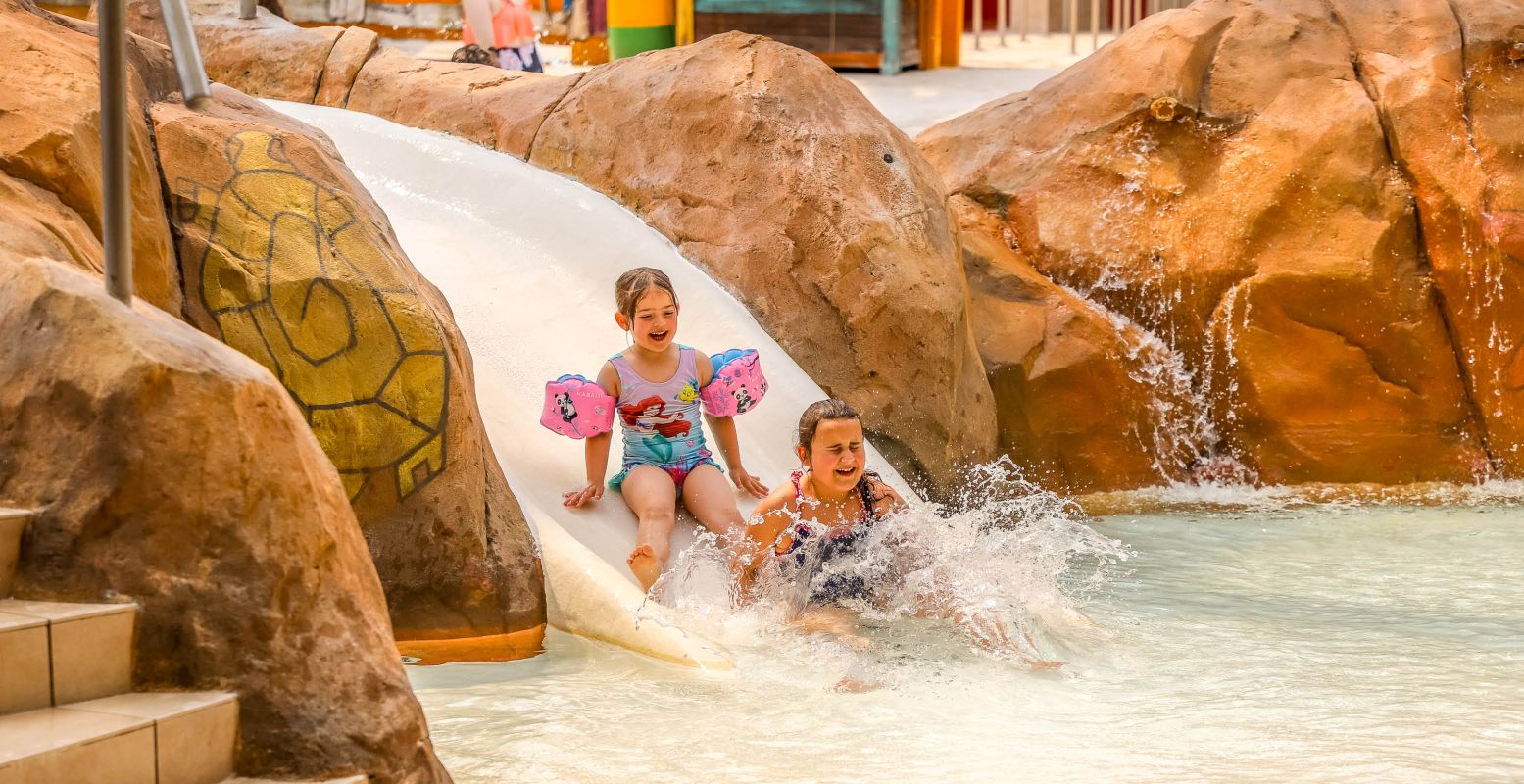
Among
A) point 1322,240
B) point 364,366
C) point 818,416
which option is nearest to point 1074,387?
point 1322,240

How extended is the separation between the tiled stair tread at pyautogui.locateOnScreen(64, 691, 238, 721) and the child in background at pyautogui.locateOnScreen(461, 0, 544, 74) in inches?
283

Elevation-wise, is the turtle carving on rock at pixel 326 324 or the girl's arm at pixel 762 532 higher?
the turtle carving on rock at pixel 326 324

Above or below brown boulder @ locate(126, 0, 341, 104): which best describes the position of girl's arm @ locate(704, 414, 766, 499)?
below

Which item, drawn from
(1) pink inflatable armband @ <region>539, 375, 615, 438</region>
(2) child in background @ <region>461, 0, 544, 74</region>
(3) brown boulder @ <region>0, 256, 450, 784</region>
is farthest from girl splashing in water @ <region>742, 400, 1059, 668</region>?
(2) child in background @ <region>461, 0, 544, 74</region>

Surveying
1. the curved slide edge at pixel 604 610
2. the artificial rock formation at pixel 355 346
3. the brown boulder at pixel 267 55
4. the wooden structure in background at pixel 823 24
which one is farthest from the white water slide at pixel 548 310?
the wooden structure in background at pixel 823 24

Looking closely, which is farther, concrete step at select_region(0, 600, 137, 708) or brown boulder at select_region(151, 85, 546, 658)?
brown boulder at select_region(151, 85, 546, 658)

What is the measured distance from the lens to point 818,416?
14.7ft

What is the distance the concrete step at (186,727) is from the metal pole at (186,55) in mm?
943

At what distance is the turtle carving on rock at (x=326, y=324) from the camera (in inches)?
165

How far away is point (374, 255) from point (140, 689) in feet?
6.98

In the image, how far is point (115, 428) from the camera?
2494 millimetres

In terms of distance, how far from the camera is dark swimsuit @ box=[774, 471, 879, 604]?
4430 millimetres

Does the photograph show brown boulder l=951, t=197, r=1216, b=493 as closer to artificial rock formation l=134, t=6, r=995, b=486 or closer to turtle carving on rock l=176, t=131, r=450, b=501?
artificial rock formation l=134, t=6, r=995, b=486

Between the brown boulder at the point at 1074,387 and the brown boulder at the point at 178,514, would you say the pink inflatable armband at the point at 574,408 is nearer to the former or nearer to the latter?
the brown boulder at the point at 178,514
